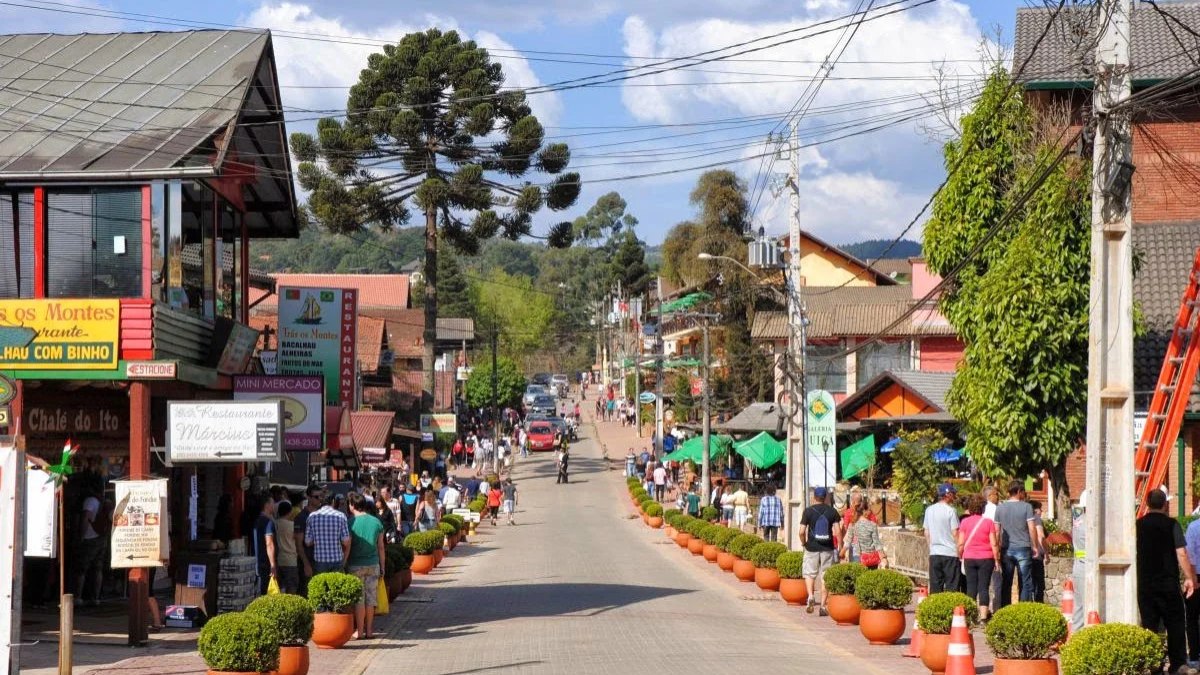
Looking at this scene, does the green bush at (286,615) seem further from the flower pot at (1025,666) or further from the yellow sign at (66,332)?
the flower pot at (1025,666)

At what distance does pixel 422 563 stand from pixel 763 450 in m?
19.4

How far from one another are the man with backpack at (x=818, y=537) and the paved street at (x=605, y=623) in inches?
27.9

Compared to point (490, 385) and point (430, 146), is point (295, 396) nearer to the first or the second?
point (430, 146)

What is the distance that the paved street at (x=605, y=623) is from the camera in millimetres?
15625

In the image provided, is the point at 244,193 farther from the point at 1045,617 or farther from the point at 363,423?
the point at 363,423

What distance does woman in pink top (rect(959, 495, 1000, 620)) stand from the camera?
1762 cm

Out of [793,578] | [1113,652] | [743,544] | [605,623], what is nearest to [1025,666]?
[1113,652]

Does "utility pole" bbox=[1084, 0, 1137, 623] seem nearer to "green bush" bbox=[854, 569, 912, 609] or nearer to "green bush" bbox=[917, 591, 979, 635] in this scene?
"green bush" bbox=[917, 591, 979, 635]

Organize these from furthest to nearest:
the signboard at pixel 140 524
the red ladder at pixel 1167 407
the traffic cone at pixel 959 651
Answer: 1. the signboard at pixel 140 524
2. the red ladder at pixel 1167 407
3. the traffic cone at pixel 959 651

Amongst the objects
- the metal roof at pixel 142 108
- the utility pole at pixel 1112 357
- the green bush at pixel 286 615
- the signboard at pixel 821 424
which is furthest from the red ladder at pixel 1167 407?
the metal roof at pixel 142 108

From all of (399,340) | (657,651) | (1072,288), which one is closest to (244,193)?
(657,651)

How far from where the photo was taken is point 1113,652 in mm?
11008

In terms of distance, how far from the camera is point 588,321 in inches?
7028

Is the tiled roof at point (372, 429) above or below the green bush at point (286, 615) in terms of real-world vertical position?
above
